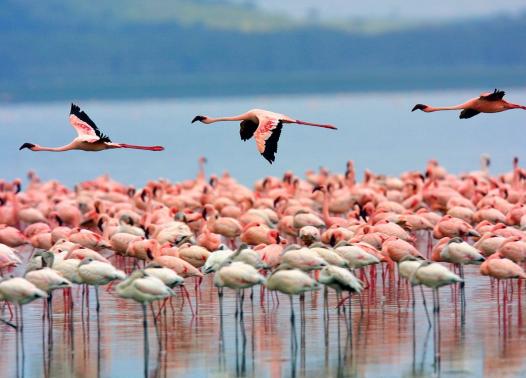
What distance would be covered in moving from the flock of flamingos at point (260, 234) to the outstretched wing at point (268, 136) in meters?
0.02

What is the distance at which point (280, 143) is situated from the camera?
50.3 m

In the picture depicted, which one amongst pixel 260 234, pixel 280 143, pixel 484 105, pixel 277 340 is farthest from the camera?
pixel 280 143

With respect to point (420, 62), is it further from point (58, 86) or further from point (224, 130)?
point (224, 130)

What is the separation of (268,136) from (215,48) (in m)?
133

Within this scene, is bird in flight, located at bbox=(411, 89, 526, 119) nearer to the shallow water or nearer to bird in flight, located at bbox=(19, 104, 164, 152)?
the shallow water

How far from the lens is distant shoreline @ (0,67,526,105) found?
102438 mm

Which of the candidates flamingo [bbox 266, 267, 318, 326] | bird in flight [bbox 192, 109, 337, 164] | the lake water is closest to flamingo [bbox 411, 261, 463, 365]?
flamingo [bbox 266, 267, 318, 326]

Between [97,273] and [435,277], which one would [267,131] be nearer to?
[97,273]

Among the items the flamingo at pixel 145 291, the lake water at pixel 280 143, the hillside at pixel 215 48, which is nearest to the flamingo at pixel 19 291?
the flamingo at pixel 145 291

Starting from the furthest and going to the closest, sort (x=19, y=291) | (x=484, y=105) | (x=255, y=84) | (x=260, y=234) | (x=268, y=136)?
1. (x=255, y=84)
2. (x=484, y=105)
3. (x=260, y=234)
4. (x=268, y=136)
5. (x=19, y=291)

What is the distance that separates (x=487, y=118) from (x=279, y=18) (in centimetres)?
9099

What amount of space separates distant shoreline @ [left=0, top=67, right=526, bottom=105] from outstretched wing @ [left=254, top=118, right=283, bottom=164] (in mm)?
76638

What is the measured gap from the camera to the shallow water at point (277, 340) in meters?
10.6

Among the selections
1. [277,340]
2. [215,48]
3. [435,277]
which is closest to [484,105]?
[435,277]
